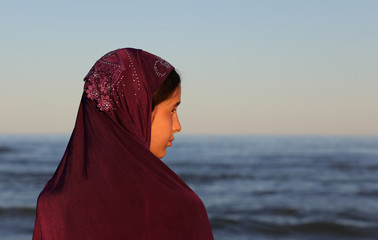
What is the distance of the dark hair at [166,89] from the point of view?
1.60 m

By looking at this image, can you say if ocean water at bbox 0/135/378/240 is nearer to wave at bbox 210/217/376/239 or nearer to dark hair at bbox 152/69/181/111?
wave at bbox 210/217/376/239

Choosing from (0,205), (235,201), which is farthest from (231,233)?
(0,205)

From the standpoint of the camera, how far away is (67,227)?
58.3 inches

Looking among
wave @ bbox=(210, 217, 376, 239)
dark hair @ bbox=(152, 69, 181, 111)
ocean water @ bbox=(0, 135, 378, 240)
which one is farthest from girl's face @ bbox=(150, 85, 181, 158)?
wave @ bbox=(210, 217, 376, 239)

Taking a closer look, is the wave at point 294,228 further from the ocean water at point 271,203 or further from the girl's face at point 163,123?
the girl's face at point 163,123

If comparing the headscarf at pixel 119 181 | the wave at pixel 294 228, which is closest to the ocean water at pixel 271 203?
the wave at pixel 294 228

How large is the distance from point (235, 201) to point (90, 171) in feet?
48.7

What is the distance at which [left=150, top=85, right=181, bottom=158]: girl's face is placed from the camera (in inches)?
63.2

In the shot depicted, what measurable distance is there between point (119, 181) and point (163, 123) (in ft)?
0.95

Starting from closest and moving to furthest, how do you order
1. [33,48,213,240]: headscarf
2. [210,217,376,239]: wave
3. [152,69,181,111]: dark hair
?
[33,48,213,240]: headscarf → [152,69,181,111]: dark hair → [210,217,376,239]: wave

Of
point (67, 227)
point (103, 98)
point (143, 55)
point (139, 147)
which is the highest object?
point (143, 55)

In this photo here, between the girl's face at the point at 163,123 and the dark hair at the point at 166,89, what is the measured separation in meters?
0.01

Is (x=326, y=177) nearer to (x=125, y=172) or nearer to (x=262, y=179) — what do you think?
(x=262, y=179)

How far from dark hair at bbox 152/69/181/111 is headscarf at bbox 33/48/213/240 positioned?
33mm
